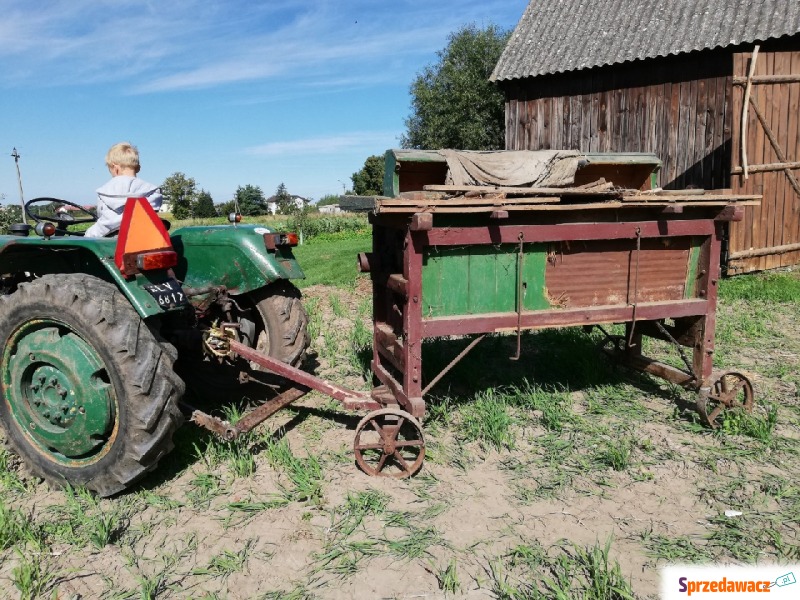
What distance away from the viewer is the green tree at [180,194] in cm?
6525

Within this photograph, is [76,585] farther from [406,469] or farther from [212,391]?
[212,391]

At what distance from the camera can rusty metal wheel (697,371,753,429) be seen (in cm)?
404

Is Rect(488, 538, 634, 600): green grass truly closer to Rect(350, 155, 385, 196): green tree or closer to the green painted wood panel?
the green painted wood panel

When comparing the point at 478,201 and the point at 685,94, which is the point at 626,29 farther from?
the point at 478,201

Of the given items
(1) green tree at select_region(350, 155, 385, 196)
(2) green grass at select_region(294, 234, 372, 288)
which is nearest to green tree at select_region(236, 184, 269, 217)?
(1) green tree at select_region(350, 155, 385, 196)

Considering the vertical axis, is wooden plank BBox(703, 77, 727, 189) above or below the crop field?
above

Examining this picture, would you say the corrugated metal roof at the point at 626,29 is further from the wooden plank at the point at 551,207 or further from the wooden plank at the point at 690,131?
the wooden plank at the point at 551,207

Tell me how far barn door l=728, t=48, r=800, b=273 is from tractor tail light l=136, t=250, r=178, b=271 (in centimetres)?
825

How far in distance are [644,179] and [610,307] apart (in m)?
1.41

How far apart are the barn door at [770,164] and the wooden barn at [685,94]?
0.8 inches

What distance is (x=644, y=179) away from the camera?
15.6 ft

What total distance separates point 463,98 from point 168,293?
27.3m

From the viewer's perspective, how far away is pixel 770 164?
30.3ft

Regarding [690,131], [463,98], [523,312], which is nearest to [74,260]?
[523,312]
